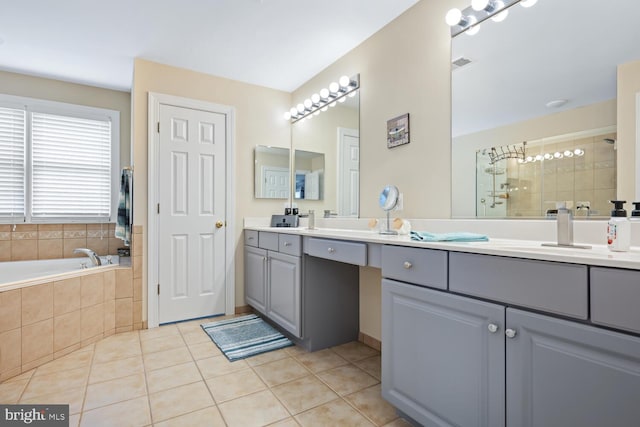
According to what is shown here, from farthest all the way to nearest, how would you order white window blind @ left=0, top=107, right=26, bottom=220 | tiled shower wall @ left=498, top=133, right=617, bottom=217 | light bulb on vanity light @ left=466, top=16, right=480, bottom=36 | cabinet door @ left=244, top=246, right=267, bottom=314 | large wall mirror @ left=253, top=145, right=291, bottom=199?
large wall mirror @ left=253, top=145, right=291, bottom=199 → white window blind @ left=0, top=107, right=26, bottom=220 → cabinet door @ left=244, top=246, right=267, bottom=314 → light bulb on vanity light @ left=466, top=16, right=480, bottom=36 → tiled shower wall @ left=498, top=133, right=617, bottom=217

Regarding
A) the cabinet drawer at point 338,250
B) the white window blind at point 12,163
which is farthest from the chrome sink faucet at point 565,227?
the white window blind at point 12,163

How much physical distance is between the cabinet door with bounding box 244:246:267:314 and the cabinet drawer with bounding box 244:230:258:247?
5 centimetres

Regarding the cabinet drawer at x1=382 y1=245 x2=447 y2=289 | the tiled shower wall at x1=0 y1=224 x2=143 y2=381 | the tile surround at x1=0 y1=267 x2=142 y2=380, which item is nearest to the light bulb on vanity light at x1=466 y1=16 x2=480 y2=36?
the cabinet drawer at x1=382 y1=245 x2=447 y2=289

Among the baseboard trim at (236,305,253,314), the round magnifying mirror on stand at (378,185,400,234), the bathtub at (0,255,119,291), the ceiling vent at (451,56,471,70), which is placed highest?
the ceiling vent at (451,56,471,70)

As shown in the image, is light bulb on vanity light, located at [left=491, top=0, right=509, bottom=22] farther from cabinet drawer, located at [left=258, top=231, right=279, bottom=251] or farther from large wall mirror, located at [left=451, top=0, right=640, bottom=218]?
cabinet drawer, located at [left=258, top=231, right=279, bottom=251]

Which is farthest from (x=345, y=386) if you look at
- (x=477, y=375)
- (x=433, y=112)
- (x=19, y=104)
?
(x=19, y=104)

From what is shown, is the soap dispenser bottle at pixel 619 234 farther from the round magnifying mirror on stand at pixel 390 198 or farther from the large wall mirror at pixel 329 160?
the large wall mirror at pixel 329 160

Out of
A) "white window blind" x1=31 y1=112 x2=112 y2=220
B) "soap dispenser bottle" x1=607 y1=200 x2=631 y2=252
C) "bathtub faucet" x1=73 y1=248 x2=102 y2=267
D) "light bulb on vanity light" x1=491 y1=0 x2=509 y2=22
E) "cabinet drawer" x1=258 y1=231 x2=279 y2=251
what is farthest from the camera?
"white window blind" x1=31 y1=112 x2=112 y2=220

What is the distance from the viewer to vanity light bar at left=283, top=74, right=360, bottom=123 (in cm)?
261

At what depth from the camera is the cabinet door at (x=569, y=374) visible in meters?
0.81

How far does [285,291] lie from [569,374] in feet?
5.81

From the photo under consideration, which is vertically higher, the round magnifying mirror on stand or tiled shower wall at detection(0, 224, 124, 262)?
the round magnifying mirror on stand

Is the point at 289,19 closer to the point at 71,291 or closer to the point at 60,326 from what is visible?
the point at 71,291

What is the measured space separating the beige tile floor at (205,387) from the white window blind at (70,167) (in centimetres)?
162
